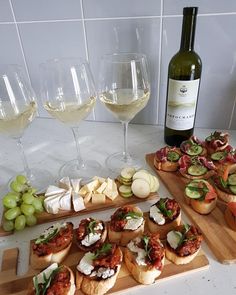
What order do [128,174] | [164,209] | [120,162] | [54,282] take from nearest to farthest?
[54,282]
[164,209]
[128,174]
[120,162]

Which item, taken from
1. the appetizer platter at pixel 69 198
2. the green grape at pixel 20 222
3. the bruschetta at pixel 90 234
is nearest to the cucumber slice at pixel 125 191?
the appetizer platter at pixel 69 198

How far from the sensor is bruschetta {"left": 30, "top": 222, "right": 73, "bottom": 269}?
41cm

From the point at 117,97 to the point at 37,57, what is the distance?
0.36 m

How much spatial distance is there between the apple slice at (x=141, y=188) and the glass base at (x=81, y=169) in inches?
5.4

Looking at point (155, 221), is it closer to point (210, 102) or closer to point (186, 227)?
point (186, 227)

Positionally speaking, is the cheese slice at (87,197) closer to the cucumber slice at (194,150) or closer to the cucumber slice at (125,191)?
the cucumber slice at (125,191)

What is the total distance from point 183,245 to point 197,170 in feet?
0.75

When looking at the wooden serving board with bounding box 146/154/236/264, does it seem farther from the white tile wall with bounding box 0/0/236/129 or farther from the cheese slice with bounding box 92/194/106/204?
the white tile wall with bounding box 0/0/236/129

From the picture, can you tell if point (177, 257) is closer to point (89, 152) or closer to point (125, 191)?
point (125, 191)

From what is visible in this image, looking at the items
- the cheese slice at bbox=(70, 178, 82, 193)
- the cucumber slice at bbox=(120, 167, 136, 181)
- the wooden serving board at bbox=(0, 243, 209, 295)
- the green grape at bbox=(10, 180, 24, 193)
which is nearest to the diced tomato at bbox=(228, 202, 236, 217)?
the wooden serving board at bbox=(0, 243, 209, 295)

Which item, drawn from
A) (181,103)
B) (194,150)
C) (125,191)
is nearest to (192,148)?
(194,150)

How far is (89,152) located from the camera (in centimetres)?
73

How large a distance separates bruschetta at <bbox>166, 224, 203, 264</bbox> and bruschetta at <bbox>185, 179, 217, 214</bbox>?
78 millimetres

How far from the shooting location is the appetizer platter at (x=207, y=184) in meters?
0.46
